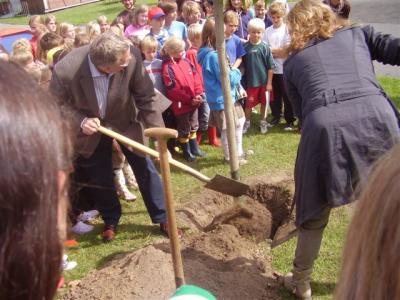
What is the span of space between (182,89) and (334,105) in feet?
9.96

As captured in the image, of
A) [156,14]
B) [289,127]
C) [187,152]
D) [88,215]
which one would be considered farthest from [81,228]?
[156,14]

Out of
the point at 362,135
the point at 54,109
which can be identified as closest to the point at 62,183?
the point at 54,109

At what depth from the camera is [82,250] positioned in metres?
4.29

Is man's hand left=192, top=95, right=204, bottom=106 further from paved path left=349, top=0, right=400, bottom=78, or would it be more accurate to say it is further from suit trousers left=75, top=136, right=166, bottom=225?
paved path left=349, top=0, right=400, bottom=78

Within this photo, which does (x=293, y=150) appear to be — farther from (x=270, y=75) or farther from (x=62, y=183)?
(x=62, y=183)

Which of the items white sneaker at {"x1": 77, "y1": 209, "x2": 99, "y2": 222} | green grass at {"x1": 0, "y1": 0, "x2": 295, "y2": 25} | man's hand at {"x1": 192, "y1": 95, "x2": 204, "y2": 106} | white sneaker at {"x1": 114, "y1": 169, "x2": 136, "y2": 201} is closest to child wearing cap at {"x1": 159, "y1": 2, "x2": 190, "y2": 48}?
man's hand at {"x1": 192, "y1": 95, "x2": 204, "y2": 106}

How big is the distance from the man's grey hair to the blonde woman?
1.25m

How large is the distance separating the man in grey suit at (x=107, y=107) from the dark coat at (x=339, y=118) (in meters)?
1.39

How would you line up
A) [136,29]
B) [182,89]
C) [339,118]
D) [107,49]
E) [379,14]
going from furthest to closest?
1. [379,14]
2. [136,29]
3. [182,89]
4. [107,49]
5. [339,118]

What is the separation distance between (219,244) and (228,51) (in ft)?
9.15

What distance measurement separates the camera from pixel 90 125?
3.67 metres

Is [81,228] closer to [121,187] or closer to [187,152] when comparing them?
[121,187]

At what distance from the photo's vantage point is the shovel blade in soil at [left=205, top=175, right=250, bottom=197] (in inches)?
163

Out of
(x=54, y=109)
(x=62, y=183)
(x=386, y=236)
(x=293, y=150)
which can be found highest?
(x=54, y=109)
